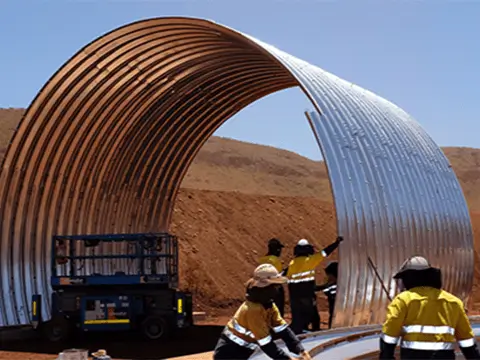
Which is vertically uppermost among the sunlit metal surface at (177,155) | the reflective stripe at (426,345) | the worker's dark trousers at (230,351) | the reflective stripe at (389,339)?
the sunlit metal surface at (177,155)

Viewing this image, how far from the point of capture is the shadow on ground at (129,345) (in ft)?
53.4

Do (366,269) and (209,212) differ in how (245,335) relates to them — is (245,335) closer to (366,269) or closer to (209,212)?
(366,269)

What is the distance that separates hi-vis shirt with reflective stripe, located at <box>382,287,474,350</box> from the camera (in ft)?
20.4

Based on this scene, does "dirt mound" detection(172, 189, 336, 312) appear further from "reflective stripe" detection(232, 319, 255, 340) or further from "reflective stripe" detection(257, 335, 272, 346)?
"reflective stripe" detection(257, 335, 272, 346)

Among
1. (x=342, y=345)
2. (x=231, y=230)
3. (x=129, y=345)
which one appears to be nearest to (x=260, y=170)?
(x=231, y=230)

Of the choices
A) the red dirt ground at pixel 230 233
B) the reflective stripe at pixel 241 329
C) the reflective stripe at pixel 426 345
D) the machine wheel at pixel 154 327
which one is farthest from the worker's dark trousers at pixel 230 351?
the machine wheel at pixel 154 327

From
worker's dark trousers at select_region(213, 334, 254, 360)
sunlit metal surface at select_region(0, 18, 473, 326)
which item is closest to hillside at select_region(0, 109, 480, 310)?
sunlit metal surface at select_region(0, 18, 473, 326)

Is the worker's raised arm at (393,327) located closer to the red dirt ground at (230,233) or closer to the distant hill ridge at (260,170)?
the red dirt ground at (230,233)

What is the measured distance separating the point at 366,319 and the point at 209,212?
25631 mm

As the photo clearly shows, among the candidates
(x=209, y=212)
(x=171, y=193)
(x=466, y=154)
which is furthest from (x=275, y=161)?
(x=171, y=193)

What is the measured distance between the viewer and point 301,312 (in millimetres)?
14883

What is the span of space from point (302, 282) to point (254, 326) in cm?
727

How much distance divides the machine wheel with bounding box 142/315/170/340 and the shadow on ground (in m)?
0.20

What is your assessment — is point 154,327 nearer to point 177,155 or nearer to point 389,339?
point 177,155
